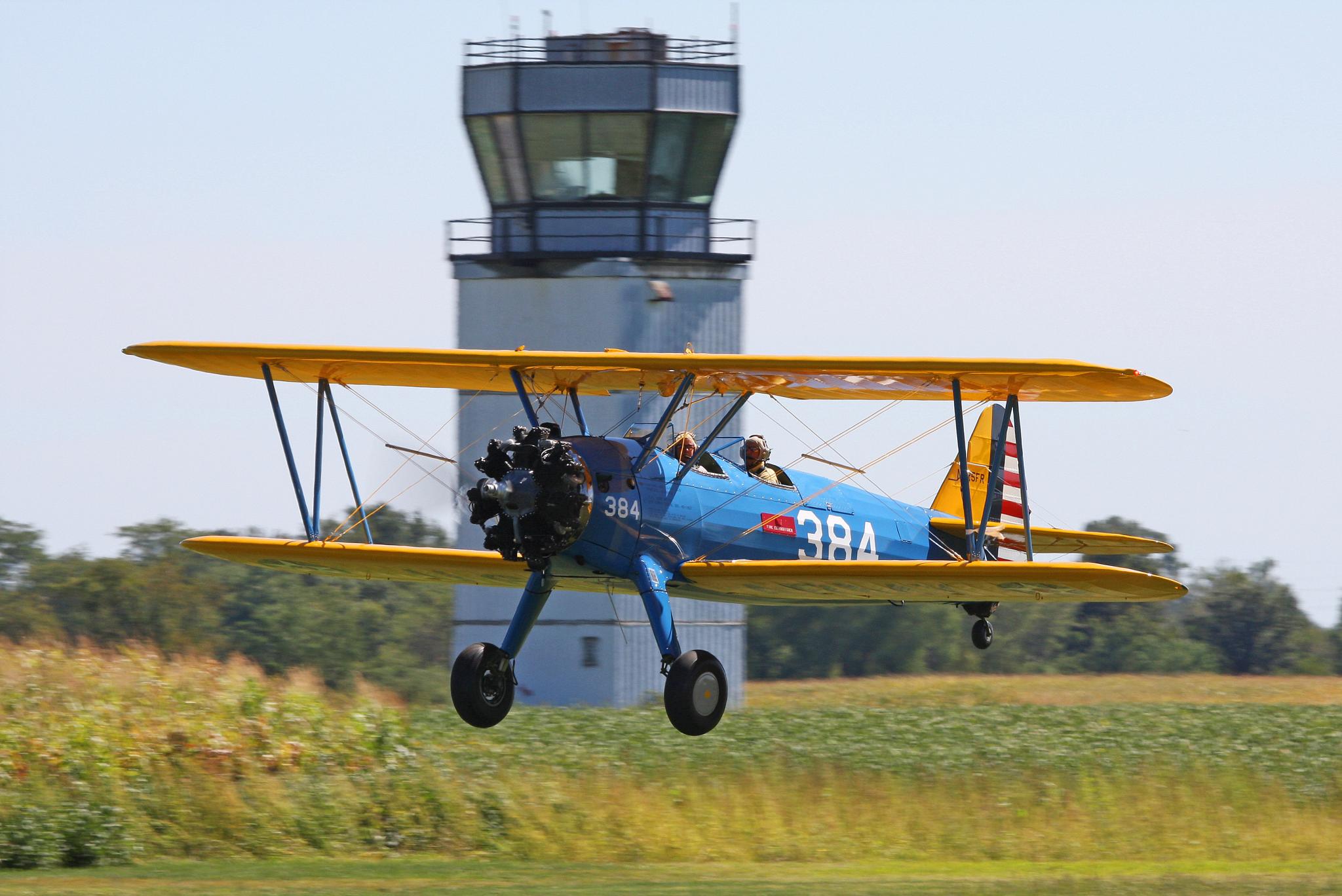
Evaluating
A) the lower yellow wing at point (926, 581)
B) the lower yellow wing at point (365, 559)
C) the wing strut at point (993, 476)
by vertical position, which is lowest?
the lower yellow wing at point (926, 581)

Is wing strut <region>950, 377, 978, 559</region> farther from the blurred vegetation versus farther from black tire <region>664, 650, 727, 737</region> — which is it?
the blurred vegetation

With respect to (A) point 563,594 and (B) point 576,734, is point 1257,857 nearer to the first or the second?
(B) point 576,734

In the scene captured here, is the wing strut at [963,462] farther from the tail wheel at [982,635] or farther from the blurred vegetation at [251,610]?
the blurred vegetation at [251,610]

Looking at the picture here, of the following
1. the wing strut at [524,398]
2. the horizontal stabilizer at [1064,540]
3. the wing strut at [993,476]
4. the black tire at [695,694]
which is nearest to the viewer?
the black tire at [695,694]

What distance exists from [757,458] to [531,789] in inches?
237

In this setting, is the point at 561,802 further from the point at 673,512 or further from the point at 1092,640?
the point at 1092,640

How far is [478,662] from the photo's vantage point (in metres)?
13.2

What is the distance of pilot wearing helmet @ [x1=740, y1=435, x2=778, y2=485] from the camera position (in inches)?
565

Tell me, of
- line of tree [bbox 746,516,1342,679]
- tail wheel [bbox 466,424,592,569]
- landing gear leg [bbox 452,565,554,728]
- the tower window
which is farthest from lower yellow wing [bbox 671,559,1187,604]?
line of tree [bbox 746,516,1342,679]

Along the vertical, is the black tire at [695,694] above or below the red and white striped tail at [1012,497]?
below

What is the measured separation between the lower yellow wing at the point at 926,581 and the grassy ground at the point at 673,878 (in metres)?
2.84

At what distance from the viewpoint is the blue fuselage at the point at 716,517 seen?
13.1 m

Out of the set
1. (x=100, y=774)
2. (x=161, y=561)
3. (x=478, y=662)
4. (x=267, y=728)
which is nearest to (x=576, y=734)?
(x=267, y=728)

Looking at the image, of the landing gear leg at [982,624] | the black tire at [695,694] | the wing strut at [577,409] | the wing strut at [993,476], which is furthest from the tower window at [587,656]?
the black tire at [695,694]
